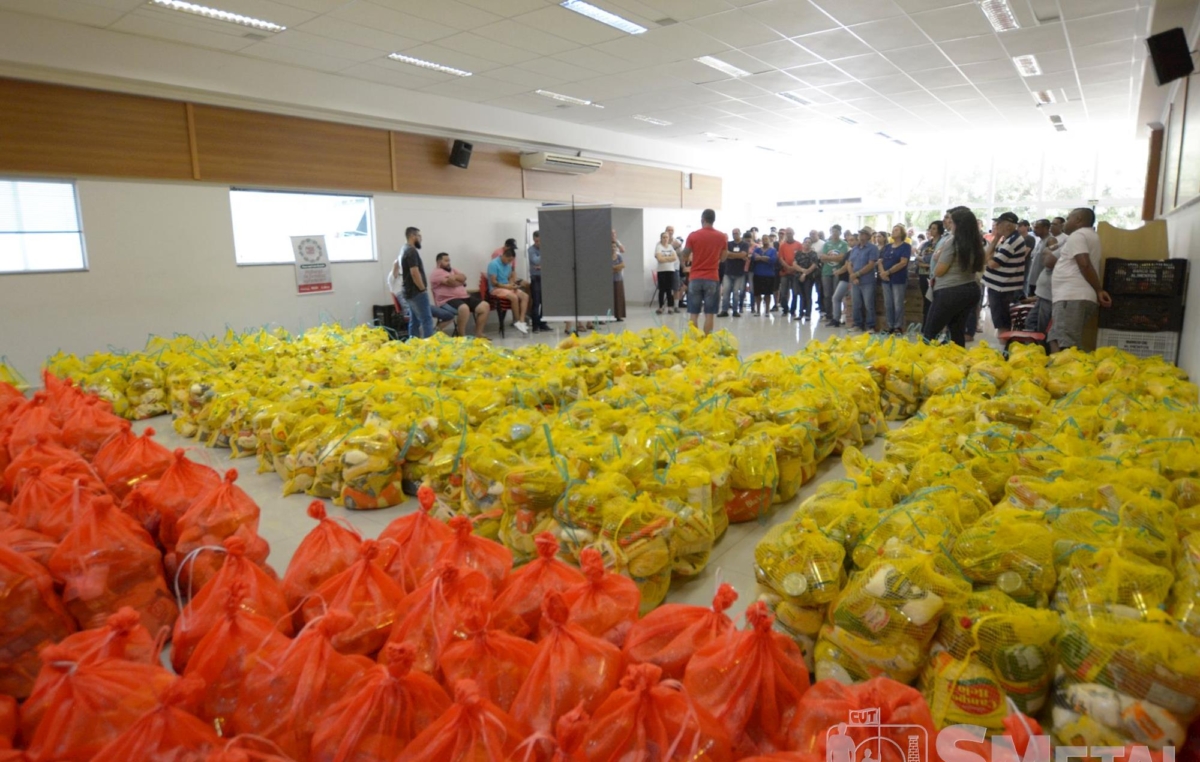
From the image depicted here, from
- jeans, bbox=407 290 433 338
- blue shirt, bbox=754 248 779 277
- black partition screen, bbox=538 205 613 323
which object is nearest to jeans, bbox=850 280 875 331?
blue shirt, bbox=754 248 779 277

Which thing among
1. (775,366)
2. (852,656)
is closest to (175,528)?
(852,656)

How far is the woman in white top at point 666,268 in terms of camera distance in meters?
12.5

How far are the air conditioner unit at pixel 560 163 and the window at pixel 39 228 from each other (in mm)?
6267

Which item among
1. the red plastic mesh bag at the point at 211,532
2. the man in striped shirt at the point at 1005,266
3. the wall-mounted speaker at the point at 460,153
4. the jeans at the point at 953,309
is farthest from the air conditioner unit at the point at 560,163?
the red plastic mesh bag at the point at 211,532

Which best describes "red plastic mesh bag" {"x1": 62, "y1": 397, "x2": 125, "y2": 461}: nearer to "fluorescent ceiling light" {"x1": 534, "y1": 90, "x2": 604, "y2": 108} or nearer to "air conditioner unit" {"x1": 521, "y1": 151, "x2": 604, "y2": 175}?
"fluorescent ceiling light" {"x1": 534, "y1": 90, "x2": 604, "y2": 108}

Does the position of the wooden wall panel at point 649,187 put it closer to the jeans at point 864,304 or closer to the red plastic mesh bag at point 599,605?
the jeans at point 864,304

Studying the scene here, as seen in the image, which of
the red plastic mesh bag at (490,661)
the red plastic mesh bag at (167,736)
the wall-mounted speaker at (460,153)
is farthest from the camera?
the wall-mounted speaker at (460,153)

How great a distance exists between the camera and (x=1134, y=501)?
1.70 m

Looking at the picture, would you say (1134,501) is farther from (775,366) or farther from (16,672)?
(16,672)

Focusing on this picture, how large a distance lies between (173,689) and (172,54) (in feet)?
25.8

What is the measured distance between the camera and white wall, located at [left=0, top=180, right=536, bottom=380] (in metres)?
6.37

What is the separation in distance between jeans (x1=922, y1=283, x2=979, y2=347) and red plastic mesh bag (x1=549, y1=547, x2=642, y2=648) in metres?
4.53

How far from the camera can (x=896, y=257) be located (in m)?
8.34

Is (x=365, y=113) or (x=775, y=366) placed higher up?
(x=365, y=113)
